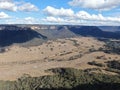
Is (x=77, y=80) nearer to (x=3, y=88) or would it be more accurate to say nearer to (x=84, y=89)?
(x=84, y=89)

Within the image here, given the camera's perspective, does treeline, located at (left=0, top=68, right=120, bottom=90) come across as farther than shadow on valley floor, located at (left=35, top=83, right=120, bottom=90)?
Yes

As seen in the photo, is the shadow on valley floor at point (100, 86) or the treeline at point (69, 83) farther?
the treeline at point (69, 83)

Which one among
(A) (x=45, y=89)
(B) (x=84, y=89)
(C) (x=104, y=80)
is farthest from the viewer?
(C) (x=104, y=80)

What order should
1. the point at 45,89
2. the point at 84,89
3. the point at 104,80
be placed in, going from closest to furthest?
the point at 84,89 < the point at 45,89 < the point at 104,80

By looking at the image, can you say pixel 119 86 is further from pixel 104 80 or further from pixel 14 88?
pixel 14 88

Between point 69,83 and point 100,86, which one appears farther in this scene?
point 69,83

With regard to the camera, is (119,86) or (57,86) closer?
(119,86)

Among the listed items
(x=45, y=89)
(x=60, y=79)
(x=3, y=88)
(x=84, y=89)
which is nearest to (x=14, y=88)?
(x=3, y=88)

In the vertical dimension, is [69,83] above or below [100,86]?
below

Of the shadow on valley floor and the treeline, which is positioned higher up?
the shadow on valley floor

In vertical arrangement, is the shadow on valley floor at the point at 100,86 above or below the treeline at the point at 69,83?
above
